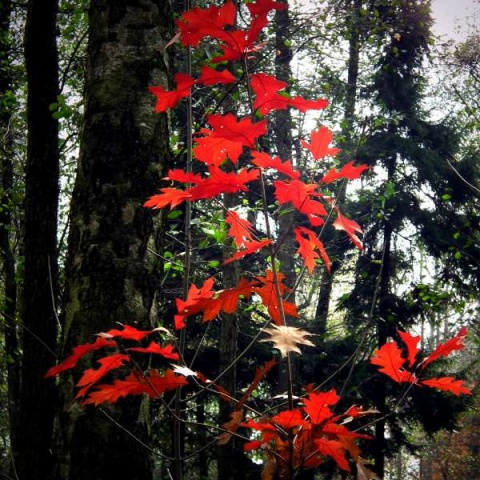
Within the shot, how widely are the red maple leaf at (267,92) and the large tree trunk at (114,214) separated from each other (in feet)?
2.01

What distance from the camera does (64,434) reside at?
1554mm

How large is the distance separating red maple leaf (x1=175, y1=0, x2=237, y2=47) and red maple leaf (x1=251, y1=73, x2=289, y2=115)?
142 millimetres

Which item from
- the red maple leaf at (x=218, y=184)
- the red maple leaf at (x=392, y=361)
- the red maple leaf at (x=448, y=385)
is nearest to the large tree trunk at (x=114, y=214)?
the red maple leaf at (x=218, y=184)

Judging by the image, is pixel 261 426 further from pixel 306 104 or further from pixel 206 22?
pixel 206 22

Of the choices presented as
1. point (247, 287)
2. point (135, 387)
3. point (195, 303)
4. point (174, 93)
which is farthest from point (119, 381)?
point (174, 93)

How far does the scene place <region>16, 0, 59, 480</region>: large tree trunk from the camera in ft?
9.48

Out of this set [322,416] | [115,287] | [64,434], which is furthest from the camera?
[115,287]

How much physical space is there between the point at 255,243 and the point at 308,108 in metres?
0.38

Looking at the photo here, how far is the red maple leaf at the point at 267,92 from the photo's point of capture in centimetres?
131

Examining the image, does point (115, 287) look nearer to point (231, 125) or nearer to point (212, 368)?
point (231, 125)

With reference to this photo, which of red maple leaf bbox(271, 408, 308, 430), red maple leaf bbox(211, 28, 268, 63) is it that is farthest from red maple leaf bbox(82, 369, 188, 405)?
red maple leaf bbox(211, 28, 268, 63)

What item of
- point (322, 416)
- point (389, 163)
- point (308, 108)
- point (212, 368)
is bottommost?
point (212, 368)

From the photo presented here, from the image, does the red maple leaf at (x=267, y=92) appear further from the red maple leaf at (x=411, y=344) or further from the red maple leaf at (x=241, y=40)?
the red maple leaf at (x=411, y=344)

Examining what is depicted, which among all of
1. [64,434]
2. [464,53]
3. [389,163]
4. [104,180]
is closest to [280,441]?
[64,434]
